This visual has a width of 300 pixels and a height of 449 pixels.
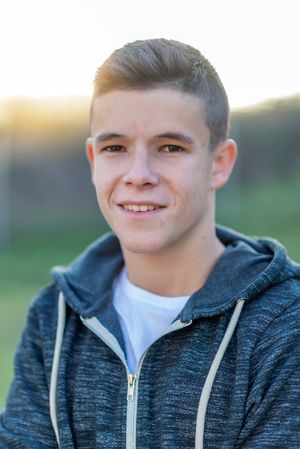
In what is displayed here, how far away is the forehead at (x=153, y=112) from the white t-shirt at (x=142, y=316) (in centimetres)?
44

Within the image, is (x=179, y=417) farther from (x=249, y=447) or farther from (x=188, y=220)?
(x=188, y=220)

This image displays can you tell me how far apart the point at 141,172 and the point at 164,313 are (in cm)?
39

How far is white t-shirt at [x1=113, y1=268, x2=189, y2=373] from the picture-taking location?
214cm

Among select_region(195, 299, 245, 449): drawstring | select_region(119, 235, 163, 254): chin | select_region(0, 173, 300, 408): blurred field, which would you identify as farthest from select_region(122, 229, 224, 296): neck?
select_region(0, 173, 300, 408): blurred field

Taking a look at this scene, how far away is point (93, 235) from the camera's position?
34.2 ft

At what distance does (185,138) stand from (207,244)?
0.32 m

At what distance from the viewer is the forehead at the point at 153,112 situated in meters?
2.04

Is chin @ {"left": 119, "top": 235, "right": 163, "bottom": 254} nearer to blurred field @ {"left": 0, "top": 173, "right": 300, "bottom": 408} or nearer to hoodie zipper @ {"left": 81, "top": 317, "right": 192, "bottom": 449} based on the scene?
hoodie zipper @ {"left": 81, "top": 317, "right": 192, "bottom": 449}

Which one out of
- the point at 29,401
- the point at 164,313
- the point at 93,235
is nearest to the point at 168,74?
the point at 164,313

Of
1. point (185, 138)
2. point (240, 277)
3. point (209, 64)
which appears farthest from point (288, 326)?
point (209, 64)

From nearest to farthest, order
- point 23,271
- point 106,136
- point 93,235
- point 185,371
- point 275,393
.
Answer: point 275,393, point 185,371, point 106,136, point 23,271, point 93,235

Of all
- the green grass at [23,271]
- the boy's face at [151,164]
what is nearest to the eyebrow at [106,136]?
the boy's face at [151,164]

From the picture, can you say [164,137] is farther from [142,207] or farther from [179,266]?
[179,266]

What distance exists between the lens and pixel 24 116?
1052cm
